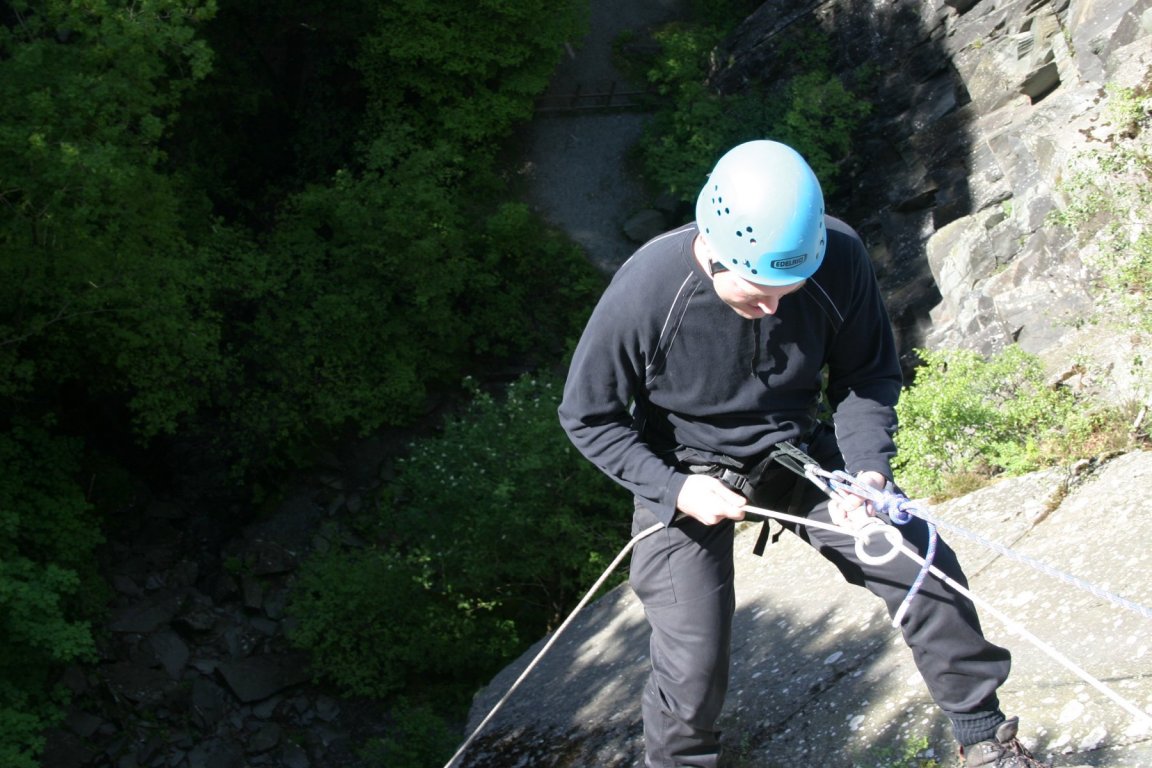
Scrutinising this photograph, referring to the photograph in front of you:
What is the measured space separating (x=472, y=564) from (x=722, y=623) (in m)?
8.84

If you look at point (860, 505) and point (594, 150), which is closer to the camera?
point (860, 505)

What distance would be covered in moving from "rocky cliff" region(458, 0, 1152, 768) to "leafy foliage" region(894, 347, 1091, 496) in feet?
1.04

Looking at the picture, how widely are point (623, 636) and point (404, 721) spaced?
5.09 metres

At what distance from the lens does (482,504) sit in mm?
11555

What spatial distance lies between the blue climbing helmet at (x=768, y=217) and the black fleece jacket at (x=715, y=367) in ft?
0.48

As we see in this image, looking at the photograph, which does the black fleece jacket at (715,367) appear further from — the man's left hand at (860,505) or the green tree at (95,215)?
the green tree at (95,215)

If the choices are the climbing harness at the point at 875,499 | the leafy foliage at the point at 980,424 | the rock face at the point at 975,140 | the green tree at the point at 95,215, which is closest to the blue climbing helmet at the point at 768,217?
the climbing harness at the point at 875,499

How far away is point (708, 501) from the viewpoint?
108 inches

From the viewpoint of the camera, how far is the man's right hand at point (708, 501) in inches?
107

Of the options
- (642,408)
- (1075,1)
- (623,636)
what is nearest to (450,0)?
(1075,1)

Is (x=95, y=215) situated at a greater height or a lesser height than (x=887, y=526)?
greater

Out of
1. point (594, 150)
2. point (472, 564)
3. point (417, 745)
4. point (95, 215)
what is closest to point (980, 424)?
point (417, 745)

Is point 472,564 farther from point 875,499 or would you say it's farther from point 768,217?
point 768,217

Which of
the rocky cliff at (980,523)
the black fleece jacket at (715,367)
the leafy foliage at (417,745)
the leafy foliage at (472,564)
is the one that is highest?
the black fleece jacket at (715,367)
